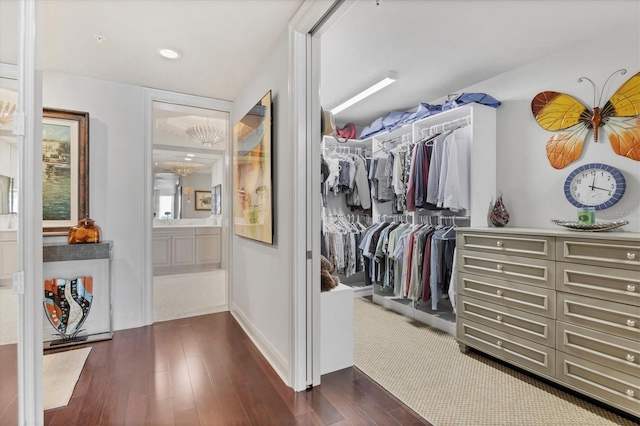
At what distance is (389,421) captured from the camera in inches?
70.6

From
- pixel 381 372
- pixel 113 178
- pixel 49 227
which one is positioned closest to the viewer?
pixel 381 372

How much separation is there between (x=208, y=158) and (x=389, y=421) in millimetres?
6023

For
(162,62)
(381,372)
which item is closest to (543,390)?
(381,372)

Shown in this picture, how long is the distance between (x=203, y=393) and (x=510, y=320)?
86.5 inches

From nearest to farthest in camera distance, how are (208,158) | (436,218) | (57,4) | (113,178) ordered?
1. (57,4)
2. (113,178)
3. (436,218)
4. (208,158)

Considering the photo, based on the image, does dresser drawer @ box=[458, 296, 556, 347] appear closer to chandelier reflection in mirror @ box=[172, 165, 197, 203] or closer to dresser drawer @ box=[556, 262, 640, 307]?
dresser drawer @ box=[556, 262, 640, 307]

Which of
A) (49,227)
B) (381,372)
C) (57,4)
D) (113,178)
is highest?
(57,4)

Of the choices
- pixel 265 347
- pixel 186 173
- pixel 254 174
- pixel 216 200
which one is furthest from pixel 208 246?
pixel 265 347

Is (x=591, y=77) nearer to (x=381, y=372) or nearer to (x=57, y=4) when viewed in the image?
(x=381, y=372)

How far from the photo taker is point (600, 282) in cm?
187

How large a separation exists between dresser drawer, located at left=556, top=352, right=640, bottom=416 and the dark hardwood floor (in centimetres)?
104

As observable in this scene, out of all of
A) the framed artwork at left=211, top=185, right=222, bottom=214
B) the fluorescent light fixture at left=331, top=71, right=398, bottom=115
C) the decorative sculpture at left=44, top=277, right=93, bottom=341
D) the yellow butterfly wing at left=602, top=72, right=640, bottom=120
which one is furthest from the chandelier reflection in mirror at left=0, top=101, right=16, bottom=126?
the framed artwork at left=211, top=185, right=222, bottom=214

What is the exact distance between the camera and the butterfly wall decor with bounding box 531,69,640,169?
2215mm

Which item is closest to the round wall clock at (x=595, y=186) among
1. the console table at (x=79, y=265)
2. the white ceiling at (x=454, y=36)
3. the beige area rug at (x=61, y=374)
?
the white ceiling at (x=454, y=36)
